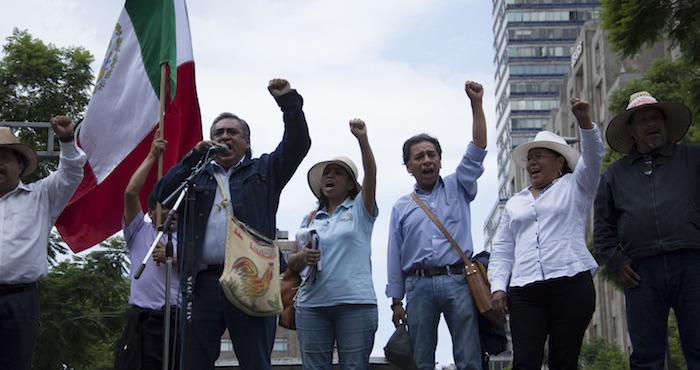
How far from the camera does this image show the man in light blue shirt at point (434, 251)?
24.7ft

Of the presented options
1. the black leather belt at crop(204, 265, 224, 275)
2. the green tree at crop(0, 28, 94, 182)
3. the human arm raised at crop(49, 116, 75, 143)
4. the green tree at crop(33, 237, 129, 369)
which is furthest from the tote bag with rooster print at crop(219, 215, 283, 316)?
the green tree at crop(0, 28, 94, 182)

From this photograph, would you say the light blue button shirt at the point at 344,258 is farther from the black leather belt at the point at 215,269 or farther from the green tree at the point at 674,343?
the green tree at the point at 674,343

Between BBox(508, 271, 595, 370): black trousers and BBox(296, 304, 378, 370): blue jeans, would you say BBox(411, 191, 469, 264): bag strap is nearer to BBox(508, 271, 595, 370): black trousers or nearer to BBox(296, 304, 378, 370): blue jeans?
BBox(508, 271, 595, 370): black trousers

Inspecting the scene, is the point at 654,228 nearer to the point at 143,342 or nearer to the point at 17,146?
the point at 143,342

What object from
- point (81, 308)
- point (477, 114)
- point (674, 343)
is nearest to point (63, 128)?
point (477, 114)

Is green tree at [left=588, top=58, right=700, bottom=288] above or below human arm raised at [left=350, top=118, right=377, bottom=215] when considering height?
above

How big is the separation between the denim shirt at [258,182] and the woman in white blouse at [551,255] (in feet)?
5.48

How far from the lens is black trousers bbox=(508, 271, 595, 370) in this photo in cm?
709

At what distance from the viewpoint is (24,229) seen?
7.31m

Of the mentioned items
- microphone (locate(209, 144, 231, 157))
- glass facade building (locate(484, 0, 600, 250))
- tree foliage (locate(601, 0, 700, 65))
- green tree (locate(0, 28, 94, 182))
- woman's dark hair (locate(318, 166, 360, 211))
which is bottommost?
woman's dark hair (locate(318, 166, 360, 211))

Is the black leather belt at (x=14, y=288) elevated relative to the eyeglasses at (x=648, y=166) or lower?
lower

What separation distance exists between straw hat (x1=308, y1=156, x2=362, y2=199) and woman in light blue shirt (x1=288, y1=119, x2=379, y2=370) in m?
0.03

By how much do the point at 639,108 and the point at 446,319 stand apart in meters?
2.07

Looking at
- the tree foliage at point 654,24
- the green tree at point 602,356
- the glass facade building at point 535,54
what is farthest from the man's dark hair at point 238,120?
the glass facade building at point 535,54
